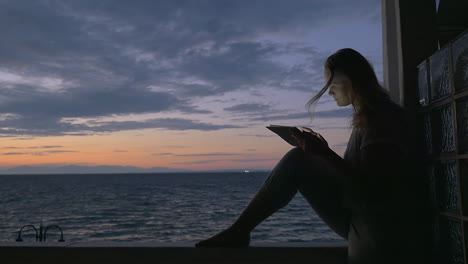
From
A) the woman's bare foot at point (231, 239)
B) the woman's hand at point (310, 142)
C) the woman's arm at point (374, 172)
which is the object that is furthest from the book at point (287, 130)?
the woman's bare foot at point (231, 239)

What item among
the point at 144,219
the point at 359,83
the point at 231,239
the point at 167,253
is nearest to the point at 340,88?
the point at 359,83

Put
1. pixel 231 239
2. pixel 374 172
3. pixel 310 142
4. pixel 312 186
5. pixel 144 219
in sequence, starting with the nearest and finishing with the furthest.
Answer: pixel 374 172 < pixel 310 142 < pixel 312 186 < pixel 231 239 < pixel 144 219

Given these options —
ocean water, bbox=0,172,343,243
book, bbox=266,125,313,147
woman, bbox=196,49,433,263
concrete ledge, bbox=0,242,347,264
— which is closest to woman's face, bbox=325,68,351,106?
woman, bbox=196,49,433,263

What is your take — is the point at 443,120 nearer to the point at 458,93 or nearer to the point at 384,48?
the point at 458,93

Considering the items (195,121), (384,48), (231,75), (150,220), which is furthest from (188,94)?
(384,48)

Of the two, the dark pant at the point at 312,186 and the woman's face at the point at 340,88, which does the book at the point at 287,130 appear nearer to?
the dark pant at the point at 312,186

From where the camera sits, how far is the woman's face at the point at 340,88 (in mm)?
1248

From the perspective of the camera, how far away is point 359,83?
122cm

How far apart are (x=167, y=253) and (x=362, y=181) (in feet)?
2.62

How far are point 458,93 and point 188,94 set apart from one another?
37.3 metres

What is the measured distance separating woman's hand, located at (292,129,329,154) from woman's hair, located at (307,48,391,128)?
0.11 meters

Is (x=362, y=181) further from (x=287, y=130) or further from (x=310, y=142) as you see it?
(x=287, y=130)

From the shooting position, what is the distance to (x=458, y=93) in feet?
3.54

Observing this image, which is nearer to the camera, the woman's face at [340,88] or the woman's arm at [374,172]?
the woman's arm at [374,172]
